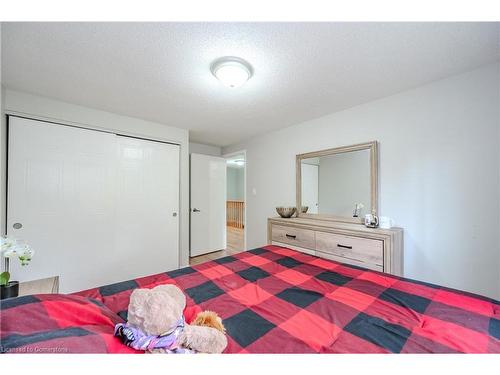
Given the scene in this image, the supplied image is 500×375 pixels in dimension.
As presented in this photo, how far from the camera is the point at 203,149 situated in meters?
4.07

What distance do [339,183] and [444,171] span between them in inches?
36.9

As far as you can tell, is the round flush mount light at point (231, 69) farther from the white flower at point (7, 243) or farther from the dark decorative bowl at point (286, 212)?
the dark decorative bowl at point (286, 212)

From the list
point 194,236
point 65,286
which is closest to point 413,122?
point 194,236

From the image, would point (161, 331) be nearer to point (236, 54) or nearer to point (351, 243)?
point (236, 54)

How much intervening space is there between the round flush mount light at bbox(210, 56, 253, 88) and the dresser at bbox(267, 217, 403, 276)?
5.47 feet

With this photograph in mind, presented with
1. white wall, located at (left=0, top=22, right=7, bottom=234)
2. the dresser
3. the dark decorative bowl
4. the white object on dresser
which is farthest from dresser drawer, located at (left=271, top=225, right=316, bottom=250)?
white wall, located at (left=0, top=22, right=7, bottom=234)

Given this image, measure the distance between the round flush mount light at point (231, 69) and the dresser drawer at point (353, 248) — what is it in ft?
5.65

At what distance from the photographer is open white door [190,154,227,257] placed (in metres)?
3.68

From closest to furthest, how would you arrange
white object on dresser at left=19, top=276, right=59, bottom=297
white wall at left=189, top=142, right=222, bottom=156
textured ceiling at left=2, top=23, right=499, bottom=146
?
textured ceiling at left=2, top=23, right=499, bottom=146, white object on dresser at left=19, top=276, right=59, bottom=297, white wall at left=189, top=142, right=222, bottom=156

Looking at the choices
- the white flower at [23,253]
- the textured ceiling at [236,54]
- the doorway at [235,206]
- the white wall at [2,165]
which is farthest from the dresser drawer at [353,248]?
the white wall at [2,165]

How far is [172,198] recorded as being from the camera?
9.72ft

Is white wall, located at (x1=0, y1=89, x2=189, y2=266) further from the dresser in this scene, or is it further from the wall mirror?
the wall mirror

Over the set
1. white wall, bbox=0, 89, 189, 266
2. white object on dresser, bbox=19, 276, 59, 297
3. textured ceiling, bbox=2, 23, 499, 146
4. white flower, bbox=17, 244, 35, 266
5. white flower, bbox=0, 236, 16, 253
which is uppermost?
textured ceiling, bbox=2, 23, 499, 146
